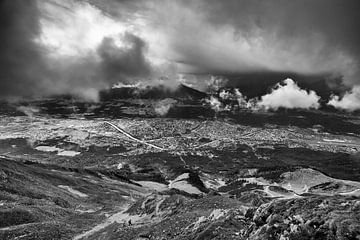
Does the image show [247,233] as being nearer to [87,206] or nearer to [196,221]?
[196,221]

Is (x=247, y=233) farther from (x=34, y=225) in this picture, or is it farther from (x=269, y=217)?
(x=34, y=225)

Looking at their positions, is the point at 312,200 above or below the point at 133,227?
above

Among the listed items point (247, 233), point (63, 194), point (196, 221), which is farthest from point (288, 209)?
point (63, 194)

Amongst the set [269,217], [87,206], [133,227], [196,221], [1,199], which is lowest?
[87,206]

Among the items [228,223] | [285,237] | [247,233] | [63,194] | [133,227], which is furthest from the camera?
[63,194]

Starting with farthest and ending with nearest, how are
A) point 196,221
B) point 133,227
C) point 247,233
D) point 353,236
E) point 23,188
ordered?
point 23,188
point 133,227
point 196,221
point 247,233
point 353,236

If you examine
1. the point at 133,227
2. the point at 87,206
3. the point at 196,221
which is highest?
the point at 196,221

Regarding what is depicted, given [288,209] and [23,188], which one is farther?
[23,188]

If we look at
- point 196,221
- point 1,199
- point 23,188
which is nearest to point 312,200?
point 196,221

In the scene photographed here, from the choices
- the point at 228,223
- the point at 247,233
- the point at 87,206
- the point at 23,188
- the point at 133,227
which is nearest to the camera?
the point at 247,233
